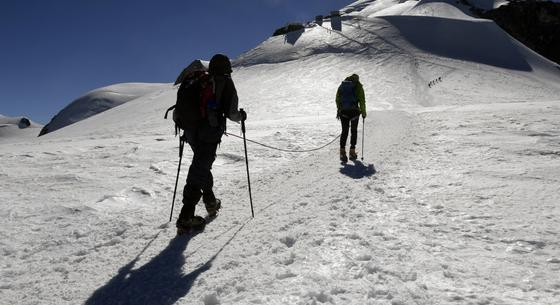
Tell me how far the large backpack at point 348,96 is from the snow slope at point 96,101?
88.3m

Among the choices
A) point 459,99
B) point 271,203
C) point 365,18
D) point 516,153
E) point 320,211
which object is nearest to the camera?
point 320,211

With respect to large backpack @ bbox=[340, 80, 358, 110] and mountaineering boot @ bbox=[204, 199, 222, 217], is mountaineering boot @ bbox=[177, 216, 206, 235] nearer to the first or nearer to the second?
mountaineering boot @ bbox=[204, 199, 222, 217]

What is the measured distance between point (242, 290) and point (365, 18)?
6000 cm

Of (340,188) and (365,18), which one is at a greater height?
(365,18)

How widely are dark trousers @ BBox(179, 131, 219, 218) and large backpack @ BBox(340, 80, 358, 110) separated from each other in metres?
5.34

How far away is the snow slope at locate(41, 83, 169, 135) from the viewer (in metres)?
94.9

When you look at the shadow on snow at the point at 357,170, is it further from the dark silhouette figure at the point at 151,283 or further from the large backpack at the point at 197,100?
the dark silhouette figure at the point at 151,283

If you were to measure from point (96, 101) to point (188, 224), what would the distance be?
105 metres

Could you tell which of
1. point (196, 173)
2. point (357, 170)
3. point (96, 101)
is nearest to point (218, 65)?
point (196, 173)

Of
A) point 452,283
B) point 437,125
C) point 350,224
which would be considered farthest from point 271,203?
point 437,125

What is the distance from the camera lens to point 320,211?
5.45 meters

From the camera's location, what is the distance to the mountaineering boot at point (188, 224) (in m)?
4.95

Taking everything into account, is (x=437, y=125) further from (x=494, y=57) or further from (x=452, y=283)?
(x=494, y=57)

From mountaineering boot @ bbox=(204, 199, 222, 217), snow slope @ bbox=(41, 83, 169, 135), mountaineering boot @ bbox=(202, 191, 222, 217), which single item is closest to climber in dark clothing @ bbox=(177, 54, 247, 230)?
mountaineering boot @ bbox=(202, 191, 222, 217)
